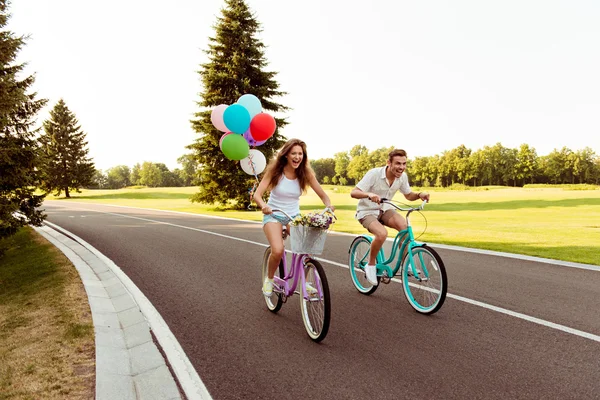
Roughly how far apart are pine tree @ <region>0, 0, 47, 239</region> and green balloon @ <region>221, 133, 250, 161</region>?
6.41 m

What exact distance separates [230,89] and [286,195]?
2497 cm

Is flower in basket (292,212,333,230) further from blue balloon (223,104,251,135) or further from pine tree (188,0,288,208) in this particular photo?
pine tree (188,0,288,208)

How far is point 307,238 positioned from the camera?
165 inches

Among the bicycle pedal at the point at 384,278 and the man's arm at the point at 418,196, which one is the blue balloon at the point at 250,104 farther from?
the bicycle pedal at the point at 384,278

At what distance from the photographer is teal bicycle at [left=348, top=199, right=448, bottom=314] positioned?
4910 mm

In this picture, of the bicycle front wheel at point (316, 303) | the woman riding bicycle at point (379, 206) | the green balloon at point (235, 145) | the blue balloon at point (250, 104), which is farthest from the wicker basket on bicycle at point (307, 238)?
the blue balloon at point (250, 104)

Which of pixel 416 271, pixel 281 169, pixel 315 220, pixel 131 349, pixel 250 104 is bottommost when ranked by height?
pixel 131 349

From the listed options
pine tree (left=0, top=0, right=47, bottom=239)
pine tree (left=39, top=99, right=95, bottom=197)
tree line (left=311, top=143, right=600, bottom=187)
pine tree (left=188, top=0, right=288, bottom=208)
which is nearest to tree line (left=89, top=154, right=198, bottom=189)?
pine tree (left=39, top=99, right=95, bottom=197)

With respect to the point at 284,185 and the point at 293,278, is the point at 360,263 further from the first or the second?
the point at 284,185

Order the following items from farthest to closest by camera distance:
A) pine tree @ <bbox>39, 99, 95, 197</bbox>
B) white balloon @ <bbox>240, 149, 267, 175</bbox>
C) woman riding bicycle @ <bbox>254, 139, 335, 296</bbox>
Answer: pine tree @ <bbox>39, 99, 95, 197</bbox>, white balloon @ <bbox>240, 149, 267, 175</bbox>, woman riding bicycle @ <bbox>254, 139, 335, 296</bbox>

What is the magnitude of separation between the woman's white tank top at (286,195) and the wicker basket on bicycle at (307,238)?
61 centimetres

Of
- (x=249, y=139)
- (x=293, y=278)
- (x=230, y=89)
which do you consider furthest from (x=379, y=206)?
(x=230, y=89)

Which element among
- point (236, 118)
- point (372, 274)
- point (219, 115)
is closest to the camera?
point (372, 274)

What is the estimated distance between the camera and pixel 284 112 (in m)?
29.2
